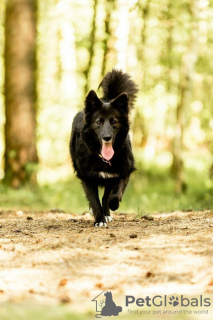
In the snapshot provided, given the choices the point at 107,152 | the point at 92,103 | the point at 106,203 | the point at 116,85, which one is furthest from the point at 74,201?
the point at 92,103

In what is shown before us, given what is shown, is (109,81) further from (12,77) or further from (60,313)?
(12,77)

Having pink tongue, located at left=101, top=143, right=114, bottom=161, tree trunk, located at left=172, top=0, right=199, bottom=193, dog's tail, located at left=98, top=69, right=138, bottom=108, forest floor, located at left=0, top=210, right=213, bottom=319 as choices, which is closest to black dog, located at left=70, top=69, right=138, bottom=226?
pink tongue, located at left=101, top=143, right=114, bottom=161

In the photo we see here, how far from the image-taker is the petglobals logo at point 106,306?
3.66 m

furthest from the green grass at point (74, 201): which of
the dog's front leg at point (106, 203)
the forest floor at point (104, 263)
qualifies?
the forest floor at point (104, 263)

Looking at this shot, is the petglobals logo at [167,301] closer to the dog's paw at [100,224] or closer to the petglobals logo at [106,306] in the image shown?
the petglobals logo at [106,306]

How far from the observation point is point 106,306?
376cm

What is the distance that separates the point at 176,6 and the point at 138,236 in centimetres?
1053

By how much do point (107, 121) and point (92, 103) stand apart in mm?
327

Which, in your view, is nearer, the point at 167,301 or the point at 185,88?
the point at 167,301

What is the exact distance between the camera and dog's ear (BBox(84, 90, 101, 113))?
6750 mm

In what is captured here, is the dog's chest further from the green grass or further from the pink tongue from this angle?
the green grass

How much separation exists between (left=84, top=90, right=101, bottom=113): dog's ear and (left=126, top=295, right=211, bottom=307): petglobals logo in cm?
342

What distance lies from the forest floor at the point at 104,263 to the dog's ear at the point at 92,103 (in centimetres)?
168

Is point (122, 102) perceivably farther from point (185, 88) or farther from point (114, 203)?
point (185, 88)
